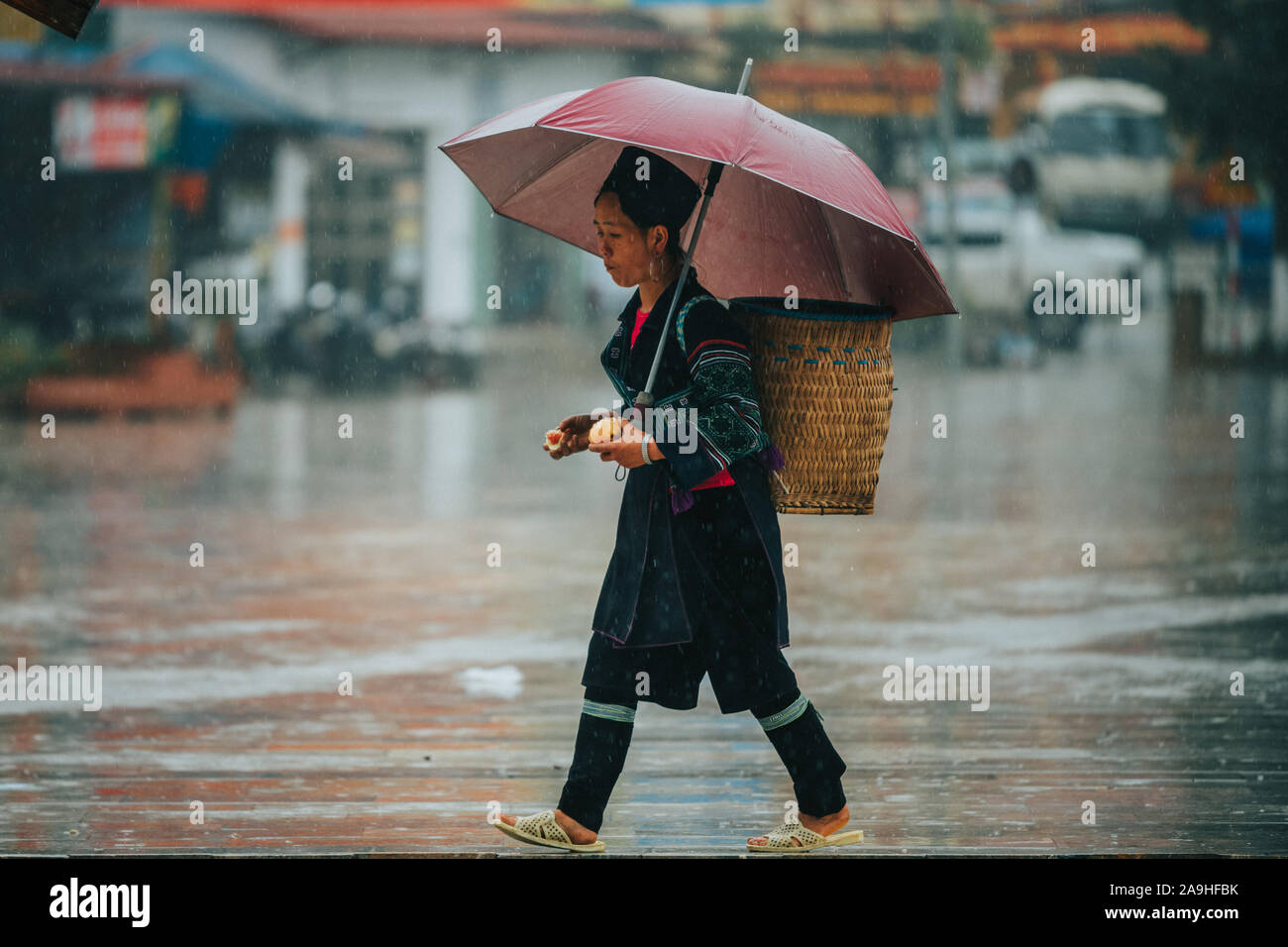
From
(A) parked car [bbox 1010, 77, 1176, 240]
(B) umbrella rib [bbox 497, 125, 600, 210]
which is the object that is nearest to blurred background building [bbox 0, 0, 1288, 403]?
(A) parked car [bbox 1010, 77, 1176, 240]

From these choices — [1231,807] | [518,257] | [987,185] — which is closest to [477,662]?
[1231,807]

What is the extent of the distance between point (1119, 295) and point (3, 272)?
78.1ft

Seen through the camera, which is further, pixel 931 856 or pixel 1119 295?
pixel 1119 295

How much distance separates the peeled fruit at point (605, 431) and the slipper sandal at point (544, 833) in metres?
1.05

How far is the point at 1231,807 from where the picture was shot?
5.41 meters

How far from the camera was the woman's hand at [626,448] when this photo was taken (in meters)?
4.16

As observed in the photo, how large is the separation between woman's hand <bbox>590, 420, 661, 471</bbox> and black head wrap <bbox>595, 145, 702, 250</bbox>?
0.55 metres

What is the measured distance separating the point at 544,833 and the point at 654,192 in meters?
1.65

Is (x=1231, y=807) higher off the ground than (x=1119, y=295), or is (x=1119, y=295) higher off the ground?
(x=1119, y=295)

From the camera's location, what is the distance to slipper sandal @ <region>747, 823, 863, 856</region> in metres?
4.57

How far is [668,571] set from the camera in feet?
14.6

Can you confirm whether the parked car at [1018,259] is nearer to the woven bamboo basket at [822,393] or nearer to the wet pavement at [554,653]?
the wet pavement at [554,653]

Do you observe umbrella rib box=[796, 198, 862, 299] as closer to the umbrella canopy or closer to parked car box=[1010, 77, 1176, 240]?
the umbrella canopy

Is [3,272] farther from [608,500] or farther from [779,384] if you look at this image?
[779,384]
